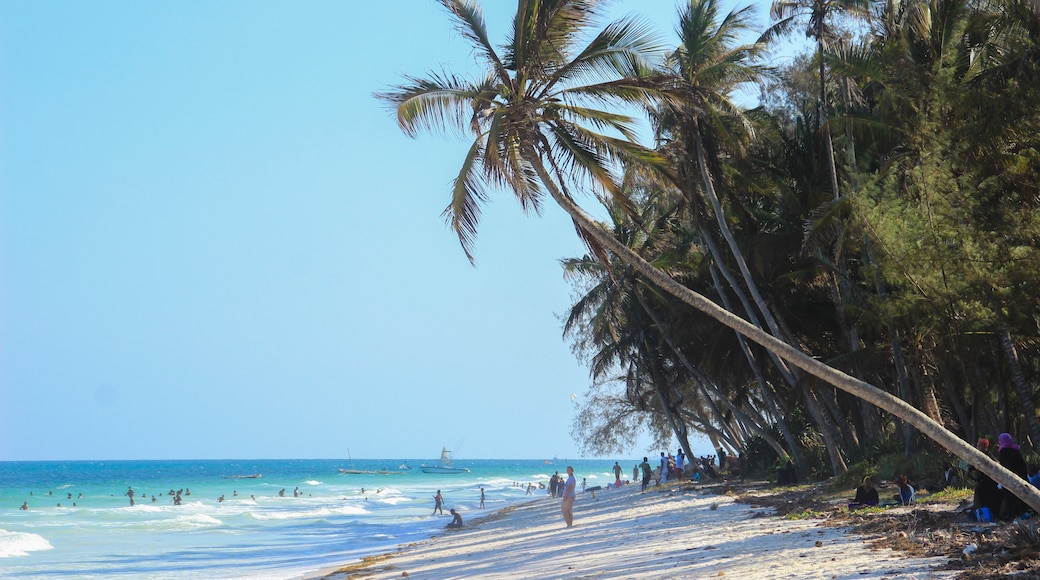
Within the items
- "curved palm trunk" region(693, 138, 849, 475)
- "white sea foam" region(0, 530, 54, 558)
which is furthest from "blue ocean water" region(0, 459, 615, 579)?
"curved palm trunk" region(693, 138, 849, 475)

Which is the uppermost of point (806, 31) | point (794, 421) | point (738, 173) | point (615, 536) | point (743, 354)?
point (806, 31)

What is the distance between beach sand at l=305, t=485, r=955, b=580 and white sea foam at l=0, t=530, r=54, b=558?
36.8ft

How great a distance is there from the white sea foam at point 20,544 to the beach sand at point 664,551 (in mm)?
11220

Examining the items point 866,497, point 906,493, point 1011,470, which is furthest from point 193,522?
point 1011,470

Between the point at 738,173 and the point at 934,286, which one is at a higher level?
the point at 738,173

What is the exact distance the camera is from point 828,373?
24.0 feet

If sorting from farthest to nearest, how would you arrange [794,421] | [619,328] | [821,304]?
[619,328] → [794,421] → [821,304]

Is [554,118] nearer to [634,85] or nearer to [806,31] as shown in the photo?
[634,85]

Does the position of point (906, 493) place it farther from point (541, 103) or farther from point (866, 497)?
point (541, 103)

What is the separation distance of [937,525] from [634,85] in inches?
231

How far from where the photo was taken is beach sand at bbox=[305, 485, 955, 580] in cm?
824

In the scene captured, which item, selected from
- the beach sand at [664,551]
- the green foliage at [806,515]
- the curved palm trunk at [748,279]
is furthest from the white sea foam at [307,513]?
the green foliage at [806,515]

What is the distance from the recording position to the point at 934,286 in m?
10.2

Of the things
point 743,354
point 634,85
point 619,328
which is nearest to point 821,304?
point 743,354
